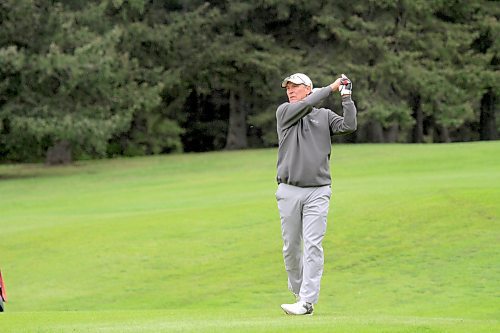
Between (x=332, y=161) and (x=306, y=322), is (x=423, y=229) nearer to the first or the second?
(x=306, y=322)

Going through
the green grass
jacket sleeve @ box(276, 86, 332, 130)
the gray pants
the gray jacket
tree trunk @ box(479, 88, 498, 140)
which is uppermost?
jacket sleeve @ box(276, 86, 332, 130)

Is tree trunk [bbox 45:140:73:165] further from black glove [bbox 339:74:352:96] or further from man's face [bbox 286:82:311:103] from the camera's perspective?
black glove [bbox 339:74:352:96]

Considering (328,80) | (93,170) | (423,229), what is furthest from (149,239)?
(328,80)

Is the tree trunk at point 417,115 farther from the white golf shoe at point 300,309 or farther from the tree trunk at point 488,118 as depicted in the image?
the white golf shoe at point 300,309

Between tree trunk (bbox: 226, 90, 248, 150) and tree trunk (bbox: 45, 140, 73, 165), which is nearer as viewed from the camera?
tree trunk (bbox: 45, 140, 73, 165)

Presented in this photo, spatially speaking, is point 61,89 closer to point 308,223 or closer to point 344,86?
point 308,223

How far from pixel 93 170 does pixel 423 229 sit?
26.1m

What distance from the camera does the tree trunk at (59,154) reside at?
49.1 m

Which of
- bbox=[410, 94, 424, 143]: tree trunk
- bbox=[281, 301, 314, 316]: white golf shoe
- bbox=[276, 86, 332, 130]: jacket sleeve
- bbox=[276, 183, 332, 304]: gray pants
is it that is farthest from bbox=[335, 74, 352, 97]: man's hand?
bbox=[410, 94, 424, 143]: tree trunk

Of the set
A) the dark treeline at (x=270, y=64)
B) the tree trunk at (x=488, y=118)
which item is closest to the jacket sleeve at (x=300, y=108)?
the dark treeline at (x=270, y=64)

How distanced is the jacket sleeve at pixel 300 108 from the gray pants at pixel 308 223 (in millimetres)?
609

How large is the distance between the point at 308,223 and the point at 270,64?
44513mm

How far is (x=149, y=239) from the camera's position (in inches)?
760

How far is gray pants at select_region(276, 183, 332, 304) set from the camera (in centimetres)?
1017
